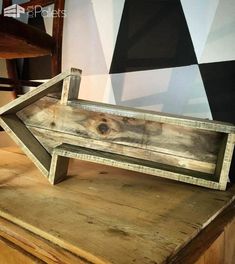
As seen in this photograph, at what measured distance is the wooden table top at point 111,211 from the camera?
407 mm

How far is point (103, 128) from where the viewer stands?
67 centimetres

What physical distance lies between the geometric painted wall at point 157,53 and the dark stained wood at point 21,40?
0.29m

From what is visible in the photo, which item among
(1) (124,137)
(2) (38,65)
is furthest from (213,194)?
(2) (38,65)

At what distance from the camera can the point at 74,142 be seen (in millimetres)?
700

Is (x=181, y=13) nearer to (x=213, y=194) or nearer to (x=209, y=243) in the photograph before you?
(x=213, y=194)

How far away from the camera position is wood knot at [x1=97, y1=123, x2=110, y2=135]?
0.67 m

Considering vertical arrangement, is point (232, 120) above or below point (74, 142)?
above

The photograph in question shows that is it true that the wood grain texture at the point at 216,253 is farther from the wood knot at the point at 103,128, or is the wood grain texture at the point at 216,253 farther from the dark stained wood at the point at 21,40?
the dark stained wood at the point at 21,40

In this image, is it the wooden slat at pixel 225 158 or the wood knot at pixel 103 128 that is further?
the wood knot at pixel 103 128

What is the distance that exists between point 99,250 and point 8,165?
0.57 m

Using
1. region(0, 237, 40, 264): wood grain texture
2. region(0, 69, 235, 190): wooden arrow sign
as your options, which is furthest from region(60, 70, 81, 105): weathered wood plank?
region(0, 237, 40, 264): wood grain texture

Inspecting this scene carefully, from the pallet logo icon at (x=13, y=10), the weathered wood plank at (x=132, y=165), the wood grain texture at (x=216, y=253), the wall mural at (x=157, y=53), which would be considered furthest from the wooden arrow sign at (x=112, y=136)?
the pallet logo icon at (x=13, y=10)

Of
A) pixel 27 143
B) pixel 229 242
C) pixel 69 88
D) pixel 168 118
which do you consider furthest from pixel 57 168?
pixel 229 242

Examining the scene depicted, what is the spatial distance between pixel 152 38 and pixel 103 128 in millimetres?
634
